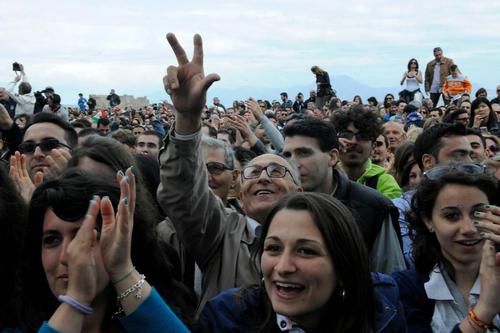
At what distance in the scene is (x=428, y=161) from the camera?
17.7 ft

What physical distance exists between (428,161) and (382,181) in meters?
0.62

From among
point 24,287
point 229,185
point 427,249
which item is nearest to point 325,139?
point 229,185

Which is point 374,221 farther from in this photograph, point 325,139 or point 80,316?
point 80,316

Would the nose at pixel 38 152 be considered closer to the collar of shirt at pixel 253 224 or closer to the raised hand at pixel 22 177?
the raised hand at pixel 22 177

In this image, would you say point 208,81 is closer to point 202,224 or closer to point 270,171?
point 202,224

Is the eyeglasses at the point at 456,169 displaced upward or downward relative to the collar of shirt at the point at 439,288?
upward

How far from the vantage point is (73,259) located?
2207 millimetres

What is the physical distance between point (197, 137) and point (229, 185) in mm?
1383

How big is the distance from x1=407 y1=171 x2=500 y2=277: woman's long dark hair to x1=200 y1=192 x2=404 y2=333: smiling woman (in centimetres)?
70

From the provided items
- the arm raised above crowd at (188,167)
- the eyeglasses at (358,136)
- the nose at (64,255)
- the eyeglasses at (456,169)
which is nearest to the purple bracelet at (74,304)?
the nose at (64,255)

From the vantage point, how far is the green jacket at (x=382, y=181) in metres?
5.78

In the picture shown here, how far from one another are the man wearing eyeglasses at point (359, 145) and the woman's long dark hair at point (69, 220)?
3.45 metres

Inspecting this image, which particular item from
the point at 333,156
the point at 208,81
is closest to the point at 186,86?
the point at 208,81

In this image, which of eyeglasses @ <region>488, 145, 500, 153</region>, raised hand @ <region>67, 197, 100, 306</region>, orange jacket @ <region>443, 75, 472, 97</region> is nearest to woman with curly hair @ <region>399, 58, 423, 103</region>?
orange jacket @ <region>443, 75, 472, 97</region>
